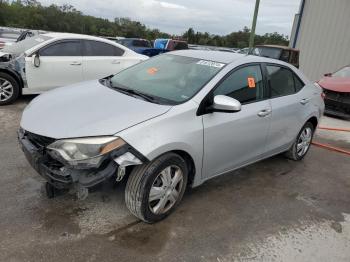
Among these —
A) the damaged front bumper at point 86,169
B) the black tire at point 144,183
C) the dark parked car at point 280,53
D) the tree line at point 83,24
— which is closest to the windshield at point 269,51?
the dark parked car at point 280,53

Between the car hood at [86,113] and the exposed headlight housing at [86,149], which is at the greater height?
the car hood at [86,113]

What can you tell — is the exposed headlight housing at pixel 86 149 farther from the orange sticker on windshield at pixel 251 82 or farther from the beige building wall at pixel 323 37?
the beige building wall at pixel 323 37

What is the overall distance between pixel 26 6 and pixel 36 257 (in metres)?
56.6

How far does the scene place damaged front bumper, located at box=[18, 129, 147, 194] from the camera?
2.64 m

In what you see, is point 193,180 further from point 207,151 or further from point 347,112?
point 347,112

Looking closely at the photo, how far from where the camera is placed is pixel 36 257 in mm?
2572

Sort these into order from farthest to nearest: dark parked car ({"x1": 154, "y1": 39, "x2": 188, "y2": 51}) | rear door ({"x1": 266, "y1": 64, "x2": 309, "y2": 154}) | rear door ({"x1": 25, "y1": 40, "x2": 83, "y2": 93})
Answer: dark parked car ({"x1": 154, "y1": 39, "x2": 188, "y2": 51}) < rear door ({"x1": 25, "y1": 40, "x2": 83, "y2": 93}) < rear door ({"x1": 266, "y1": 64, "x2": 309, "y2": 154})

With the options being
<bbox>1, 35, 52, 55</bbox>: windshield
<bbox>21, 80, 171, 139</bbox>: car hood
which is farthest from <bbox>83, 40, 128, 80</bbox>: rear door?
<bbox>21, 80, 171, 139</bbox>: car hood

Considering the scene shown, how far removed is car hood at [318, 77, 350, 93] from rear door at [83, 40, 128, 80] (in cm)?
560

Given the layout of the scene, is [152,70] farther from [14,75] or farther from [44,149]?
[14,75]

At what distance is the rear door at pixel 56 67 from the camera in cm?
675

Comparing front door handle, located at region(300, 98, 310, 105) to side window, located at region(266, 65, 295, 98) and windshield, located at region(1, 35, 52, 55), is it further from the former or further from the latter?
windshield, located at region(1, 35, 52, 55)

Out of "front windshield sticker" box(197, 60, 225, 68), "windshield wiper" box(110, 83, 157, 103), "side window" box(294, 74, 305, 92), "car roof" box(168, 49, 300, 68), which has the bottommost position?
"windshield wiper" box(110, 83, 157, 103)

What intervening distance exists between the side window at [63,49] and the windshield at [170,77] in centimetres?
344
